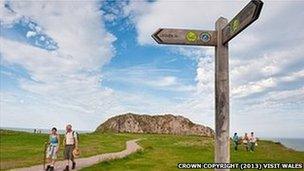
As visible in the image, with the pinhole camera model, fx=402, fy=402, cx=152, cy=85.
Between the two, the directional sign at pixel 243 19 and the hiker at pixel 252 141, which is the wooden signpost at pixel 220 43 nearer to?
the directional sign at pixel 243 19

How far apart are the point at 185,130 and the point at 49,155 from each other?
113894 mm

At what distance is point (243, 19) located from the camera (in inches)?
321

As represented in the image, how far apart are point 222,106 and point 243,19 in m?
1.91

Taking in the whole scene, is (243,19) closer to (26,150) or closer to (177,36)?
(177,36)

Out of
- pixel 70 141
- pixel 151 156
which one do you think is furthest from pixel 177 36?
pixel 151 156

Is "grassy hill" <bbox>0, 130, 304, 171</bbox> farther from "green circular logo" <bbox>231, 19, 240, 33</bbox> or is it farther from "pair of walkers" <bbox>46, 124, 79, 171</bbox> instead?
"green circular logo" <bbox>231, 19, 240, 33</bbox>

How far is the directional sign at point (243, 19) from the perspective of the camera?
7.63 metres

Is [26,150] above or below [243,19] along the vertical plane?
below

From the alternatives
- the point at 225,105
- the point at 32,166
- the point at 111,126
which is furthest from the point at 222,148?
the point at 111,126

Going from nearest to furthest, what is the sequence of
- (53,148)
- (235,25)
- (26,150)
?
(235,25) → (53,148) → (26,150)

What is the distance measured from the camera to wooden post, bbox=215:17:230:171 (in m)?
8.64

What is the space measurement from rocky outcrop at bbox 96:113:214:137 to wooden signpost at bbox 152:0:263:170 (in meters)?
118

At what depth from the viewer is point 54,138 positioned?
20.1 meters

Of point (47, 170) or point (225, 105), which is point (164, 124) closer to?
point (47, 170)
